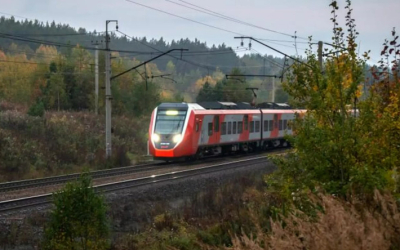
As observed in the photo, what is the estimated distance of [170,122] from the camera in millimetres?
32156

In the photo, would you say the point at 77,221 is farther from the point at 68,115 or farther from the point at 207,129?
the point at 68,115

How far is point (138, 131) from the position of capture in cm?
5125

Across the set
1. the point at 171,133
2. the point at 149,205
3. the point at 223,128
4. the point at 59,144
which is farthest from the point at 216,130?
the point at 149,205

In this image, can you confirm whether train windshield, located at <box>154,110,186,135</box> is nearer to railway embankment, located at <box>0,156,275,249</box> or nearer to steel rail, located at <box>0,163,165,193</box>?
steel rail, located at <box>0,163,165,193</box>

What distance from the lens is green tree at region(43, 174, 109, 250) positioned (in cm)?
1386

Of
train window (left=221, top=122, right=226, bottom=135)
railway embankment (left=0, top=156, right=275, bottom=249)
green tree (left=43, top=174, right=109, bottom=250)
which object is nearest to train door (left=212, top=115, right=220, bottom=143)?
train window (left=221, top=122, right=226, bottom=135)

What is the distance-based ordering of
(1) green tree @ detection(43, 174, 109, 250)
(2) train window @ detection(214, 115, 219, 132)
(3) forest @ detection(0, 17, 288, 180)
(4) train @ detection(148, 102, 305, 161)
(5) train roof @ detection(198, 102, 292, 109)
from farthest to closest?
1. (5) train roof @ detection(198, 102, 292, 109)
2. (2) train window @ detection(214, 115, 219, 132)
3. (3) forest @ detection(0, 17, 288, 180)
4. (4) train @ detection(148, 102, 305, 161)
5. (1) green tree @ detection(43, 174, 109, 250)

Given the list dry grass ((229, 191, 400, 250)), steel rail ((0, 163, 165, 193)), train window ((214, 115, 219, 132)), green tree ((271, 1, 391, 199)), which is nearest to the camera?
dry grass ((229, 191, 400, 250))

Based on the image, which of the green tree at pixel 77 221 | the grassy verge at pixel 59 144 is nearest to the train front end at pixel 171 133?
the grassy verge at pixel 59 144

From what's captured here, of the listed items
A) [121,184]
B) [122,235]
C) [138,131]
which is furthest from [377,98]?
[138,131]

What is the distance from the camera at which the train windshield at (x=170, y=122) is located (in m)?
31.9

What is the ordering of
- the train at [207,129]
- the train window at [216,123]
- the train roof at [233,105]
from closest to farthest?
the train at [207,129] < the train window at [216,123] < the train roof at [233,105]

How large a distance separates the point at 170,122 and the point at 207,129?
8.61ft

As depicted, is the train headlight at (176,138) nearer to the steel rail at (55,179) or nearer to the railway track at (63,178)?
the railway track at (63,178)
